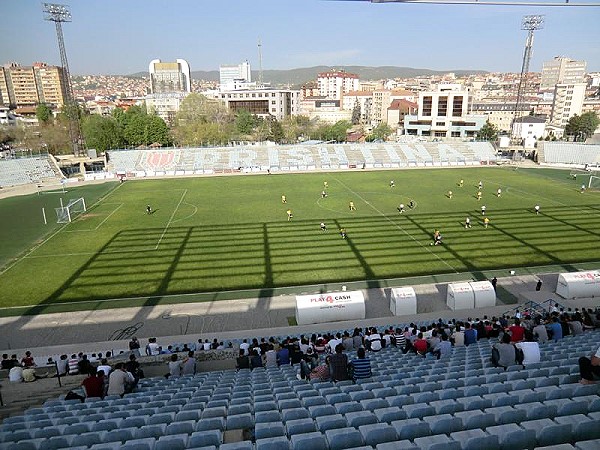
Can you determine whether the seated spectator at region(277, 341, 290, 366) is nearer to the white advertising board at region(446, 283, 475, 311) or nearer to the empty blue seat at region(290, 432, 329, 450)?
the empty blue seat at region(290, 432, 329, 450)

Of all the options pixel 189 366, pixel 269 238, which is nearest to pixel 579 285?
pixel 189 366

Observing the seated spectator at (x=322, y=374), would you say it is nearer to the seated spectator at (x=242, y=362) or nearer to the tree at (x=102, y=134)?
the seated spectator at (x=242, y=362)

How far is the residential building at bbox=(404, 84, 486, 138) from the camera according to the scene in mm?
108625

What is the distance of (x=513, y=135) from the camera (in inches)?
4227

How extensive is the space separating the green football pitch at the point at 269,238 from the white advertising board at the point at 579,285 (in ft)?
16.2

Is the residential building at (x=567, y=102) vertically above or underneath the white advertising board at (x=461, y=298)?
above

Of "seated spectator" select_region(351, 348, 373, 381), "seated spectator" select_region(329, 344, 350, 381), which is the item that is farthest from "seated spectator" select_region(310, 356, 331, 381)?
"seated spectator" select_region(351, 348, 373, 381)

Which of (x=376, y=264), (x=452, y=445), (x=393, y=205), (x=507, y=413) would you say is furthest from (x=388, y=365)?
(x=393, y=205)

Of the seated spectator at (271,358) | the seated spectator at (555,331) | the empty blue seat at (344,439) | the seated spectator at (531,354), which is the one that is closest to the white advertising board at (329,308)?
the seated spectator at (271,358)

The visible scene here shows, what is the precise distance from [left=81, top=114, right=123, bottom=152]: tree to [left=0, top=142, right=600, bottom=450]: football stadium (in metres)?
22.6

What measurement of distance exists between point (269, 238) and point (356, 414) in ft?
86.2

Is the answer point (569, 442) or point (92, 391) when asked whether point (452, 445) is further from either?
point (92, 391)

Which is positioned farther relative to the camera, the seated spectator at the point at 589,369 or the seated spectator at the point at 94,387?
the seated spectator at the point at 94,387

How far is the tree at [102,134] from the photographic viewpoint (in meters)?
81.5
